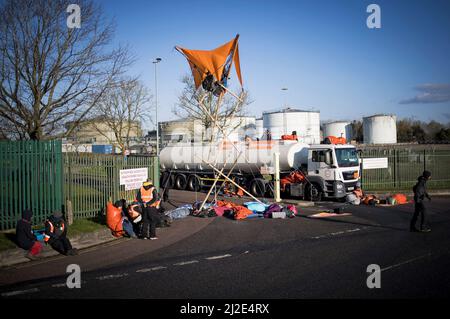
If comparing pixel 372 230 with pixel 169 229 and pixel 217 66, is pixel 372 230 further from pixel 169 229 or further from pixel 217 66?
pixel 217 66

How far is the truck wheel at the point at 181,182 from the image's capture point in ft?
85.5

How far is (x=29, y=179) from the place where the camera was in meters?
11.6

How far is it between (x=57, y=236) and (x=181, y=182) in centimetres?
1684

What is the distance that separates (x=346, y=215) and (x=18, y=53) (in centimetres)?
1215

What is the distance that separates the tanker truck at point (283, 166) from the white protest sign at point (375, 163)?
2.06m

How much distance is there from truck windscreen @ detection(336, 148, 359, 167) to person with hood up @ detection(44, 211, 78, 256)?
41.7 ft

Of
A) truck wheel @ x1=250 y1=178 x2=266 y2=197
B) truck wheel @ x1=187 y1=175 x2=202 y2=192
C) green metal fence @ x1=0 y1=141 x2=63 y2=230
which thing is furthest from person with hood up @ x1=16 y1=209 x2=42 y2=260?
truck wheel @ x1=187 y1=175 x2=202 y2=192

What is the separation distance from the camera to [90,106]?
14.0 meters

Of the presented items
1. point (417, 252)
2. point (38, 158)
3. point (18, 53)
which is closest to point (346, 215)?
point (417, 252)

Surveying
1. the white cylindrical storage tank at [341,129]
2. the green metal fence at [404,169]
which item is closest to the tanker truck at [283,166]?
the green metal fence at [404,169]

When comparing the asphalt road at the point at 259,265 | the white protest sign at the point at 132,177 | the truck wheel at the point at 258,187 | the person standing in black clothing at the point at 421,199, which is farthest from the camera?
the truck wheel at the point at 258,187

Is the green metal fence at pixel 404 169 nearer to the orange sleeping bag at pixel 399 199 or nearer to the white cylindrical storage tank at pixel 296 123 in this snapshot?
the orange sleeping bag at pixel 399 199

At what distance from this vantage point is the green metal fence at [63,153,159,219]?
13078mm

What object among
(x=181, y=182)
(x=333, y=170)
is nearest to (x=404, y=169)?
(x=333, y=170)
